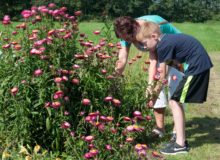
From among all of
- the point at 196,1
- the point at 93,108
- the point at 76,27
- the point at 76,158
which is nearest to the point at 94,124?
the point at 76,158

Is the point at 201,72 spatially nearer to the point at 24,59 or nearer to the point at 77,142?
the point at 77,142

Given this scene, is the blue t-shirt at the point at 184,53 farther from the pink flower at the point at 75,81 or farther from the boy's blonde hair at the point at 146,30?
the pink flower at the point at 75,81

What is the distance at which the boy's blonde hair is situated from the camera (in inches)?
157

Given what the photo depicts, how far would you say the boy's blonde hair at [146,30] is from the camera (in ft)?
13.1

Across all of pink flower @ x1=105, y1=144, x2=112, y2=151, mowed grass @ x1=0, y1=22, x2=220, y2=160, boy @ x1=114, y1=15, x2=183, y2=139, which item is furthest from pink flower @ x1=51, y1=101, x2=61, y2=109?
mowed grass @ x1=0, y1=22, x2=220, y2=160

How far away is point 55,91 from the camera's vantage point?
346cm

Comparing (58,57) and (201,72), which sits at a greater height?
(58,57)

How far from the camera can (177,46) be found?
4.05 metres

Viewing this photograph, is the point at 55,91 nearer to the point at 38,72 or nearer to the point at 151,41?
the point at 38,72

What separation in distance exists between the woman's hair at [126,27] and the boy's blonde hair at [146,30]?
0.16 ft

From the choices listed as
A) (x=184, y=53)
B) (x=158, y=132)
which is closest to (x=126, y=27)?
(x=184, y=53)

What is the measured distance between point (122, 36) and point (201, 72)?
83 centimetres

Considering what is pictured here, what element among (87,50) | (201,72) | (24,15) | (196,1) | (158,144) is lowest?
(196,1)

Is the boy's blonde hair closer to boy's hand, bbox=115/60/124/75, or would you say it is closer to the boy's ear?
the boy's ear
